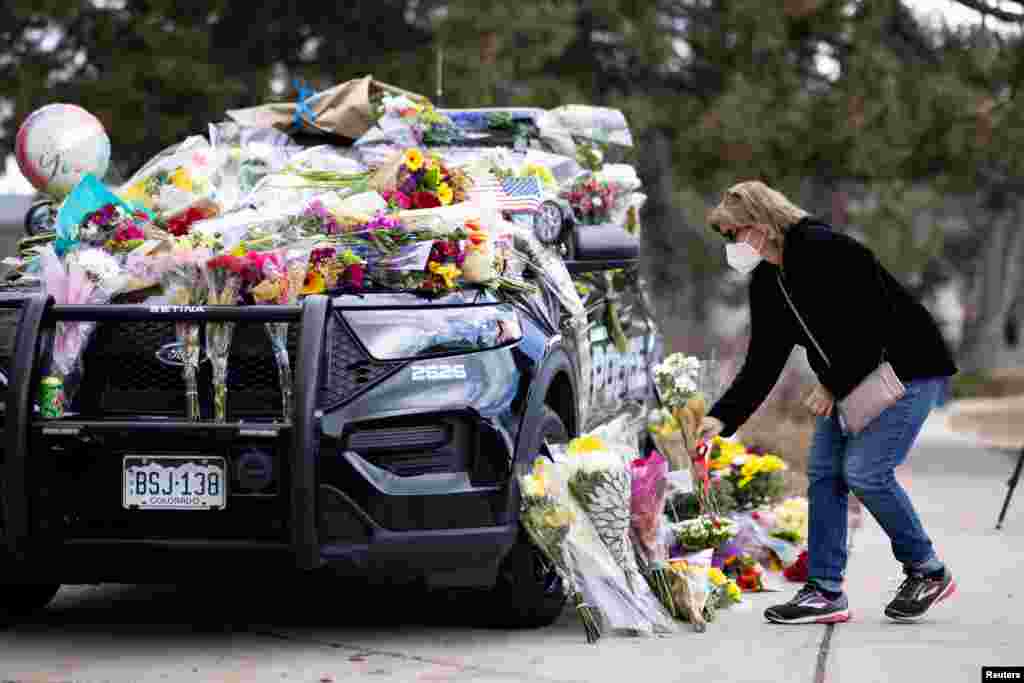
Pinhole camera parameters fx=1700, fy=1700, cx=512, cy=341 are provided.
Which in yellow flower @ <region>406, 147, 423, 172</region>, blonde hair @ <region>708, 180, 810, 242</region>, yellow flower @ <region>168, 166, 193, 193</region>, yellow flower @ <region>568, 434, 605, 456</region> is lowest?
yellow flower @ <region>568, 434, 605, 456</region>

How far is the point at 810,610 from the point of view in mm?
6238

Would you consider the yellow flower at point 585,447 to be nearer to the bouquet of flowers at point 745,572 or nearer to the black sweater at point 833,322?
the black sweater at point 833,322

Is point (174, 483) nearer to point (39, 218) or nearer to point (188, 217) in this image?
point (188, 217)

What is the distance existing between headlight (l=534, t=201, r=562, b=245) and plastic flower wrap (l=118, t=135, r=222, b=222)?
4.22 feet


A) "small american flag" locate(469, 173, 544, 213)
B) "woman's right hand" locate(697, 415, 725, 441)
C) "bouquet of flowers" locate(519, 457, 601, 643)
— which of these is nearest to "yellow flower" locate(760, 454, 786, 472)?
"woman's right hand" locate(697, 415, 725, 441)

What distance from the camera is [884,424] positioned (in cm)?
614

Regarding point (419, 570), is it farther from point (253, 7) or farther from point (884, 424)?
point (253, 7)

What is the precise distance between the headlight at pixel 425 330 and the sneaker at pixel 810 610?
154 cm

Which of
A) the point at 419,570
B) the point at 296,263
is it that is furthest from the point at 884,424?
the point at 296,263

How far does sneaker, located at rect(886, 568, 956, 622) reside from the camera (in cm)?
624

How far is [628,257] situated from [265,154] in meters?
1.76

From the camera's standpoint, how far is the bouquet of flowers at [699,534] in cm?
662

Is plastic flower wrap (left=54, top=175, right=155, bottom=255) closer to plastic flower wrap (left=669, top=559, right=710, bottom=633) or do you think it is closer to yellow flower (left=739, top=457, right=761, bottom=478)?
plastic flower wrap (left=669, top=559, right=710, bottom=633)

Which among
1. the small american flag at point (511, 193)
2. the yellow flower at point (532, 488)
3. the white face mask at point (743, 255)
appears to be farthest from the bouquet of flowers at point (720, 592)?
the small american flag at point (511, 193)
